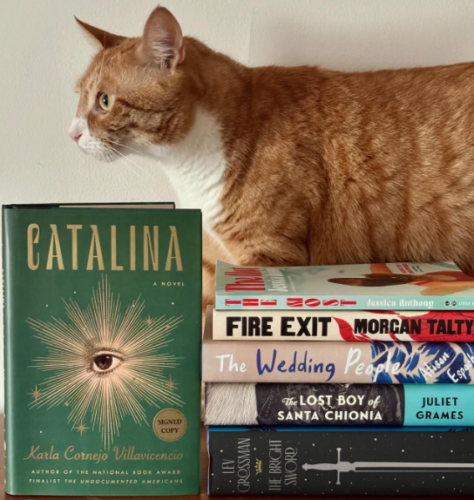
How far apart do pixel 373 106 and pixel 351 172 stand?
112 mm

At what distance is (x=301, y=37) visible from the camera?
106 centimetres

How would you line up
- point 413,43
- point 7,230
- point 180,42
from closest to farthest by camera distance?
point 7,230 → point 180,42 → point 413,43

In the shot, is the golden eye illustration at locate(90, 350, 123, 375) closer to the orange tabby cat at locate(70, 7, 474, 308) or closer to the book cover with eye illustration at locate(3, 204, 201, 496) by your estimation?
the book cover with eye illustration at locate(3, 204, 201, 496)

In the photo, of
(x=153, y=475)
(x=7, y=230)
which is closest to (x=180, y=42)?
(x=7, y=230)

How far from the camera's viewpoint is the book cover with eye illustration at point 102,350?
701 millimetres

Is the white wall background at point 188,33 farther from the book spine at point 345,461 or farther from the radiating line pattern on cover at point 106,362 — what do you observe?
the book spine at point 345,461

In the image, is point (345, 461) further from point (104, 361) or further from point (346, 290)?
point (104, 361)

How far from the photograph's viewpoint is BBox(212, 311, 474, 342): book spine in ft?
2.30

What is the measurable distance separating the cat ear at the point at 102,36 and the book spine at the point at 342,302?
51 centimetres

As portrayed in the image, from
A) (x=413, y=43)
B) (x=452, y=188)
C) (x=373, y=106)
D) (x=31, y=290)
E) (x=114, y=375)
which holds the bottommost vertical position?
(x=114, y=375)

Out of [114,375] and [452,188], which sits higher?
[452,188]

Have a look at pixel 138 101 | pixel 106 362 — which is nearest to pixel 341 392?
pixel 106 362

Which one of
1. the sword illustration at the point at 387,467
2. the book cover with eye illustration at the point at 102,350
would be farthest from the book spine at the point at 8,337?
the sword illustration at the point at 387,467

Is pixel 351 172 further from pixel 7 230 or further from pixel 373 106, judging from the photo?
pixel 7 230
